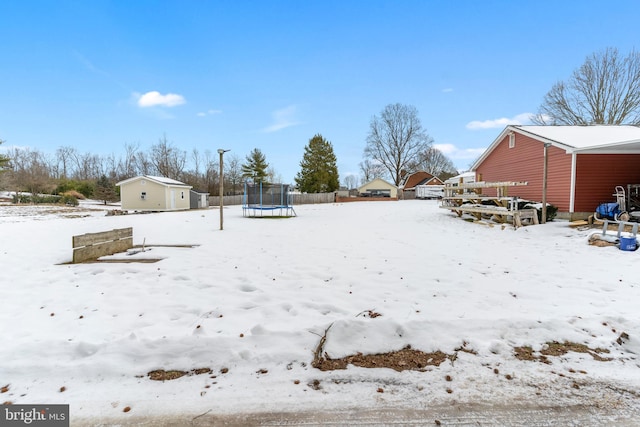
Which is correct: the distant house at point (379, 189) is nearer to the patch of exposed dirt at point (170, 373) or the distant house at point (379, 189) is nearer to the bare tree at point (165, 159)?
the bare tree at point (165, 159)

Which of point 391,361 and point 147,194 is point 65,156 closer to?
point 147,194

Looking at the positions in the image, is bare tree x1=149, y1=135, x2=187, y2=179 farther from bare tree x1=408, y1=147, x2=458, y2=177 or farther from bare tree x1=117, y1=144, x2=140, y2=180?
bare tree x1=408, y1=147, x2=458, y2=177

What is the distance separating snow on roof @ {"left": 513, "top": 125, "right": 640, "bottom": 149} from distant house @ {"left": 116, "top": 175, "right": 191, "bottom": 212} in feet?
84.3

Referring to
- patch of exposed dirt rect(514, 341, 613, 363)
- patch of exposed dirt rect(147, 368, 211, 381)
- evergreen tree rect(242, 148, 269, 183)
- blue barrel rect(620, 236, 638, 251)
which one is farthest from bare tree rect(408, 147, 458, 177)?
patch of exposed dirt rect(147, 368, 211, 381)

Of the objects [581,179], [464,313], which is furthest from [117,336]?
[581,179]

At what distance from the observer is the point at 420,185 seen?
40312 mm

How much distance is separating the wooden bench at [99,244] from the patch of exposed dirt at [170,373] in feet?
13.6

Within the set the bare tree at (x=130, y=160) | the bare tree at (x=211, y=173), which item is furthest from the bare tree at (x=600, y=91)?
the bare tree at (x=130, y=160)

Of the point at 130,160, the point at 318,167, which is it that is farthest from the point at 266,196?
the point at 130,160

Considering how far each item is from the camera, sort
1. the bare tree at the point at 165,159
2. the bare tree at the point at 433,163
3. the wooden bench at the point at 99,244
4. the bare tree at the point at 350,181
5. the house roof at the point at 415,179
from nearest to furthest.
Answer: the wooden bench at the point at 99,244 → the bare tree at the point at 165,159 → the house roof at the point at 415,179 → the bare tree at the point at 433,163 → the bare tree at the point at 350,181

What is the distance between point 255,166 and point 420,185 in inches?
938

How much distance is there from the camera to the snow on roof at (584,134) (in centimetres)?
1063

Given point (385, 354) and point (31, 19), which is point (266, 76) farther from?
point (385, 354)

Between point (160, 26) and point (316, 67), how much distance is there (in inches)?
316
